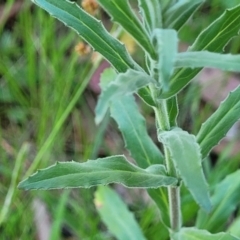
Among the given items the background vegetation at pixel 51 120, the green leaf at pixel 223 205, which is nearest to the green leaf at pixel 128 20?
the green leaf at pixel 223 205

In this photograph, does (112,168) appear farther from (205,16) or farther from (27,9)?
(27,9)

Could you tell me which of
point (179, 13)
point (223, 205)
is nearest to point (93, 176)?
point (179, 13)

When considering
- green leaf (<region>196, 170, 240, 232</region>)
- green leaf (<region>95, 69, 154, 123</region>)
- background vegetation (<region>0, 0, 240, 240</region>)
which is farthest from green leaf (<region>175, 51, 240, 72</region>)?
background vegetation (<region>0, 0, 240, 240</region>)

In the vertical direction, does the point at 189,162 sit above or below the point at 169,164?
above

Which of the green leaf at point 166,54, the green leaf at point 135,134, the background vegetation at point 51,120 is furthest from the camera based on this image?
the background vegetation at point 51,120

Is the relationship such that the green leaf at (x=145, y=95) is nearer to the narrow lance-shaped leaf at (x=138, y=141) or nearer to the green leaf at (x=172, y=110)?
the green leaf at (x=172, y=110)

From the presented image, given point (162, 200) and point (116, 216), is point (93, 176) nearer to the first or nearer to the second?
point (162, 200)
